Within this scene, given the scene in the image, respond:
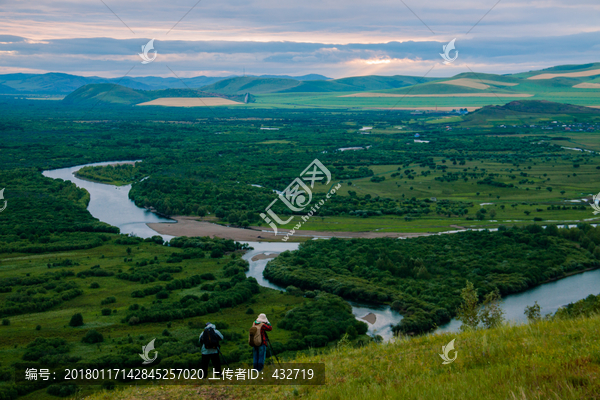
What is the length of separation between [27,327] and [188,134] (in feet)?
418

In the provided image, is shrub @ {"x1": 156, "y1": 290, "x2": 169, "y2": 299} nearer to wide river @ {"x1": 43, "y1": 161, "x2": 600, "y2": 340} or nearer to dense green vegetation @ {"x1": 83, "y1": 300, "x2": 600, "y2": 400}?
wide river @ {"x1": 43, "y1": 161, "x2": 600, "y2": 340}

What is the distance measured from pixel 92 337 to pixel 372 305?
17323 millimetres

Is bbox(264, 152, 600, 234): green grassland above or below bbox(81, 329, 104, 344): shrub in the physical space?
below

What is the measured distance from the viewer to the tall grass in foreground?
7009mm

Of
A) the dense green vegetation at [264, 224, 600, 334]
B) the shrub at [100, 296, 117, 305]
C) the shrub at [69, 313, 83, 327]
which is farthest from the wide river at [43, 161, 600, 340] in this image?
the shrub at [69, 313, 83, 327]

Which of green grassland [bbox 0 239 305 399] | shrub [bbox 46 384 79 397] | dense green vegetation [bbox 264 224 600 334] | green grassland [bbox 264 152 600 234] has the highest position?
shrub [bbox 46 384 79 397]

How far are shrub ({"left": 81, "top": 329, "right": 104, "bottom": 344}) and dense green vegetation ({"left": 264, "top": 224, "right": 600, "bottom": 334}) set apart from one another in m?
14.3

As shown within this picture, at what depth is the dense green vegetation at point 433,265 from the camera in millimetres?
34438

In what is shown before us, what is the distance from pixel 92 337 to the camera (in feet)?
88.1

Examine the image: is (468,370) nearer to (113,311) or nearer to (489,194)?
(113,311)

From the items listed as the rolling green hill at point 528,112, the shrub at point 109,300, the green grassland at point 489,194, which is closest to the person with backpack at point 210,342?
the shrub at point 109,300

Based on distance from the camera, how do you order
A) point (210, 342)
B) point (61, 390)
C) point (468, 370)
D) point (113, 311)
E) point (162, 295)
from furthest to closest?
1. point (162, 295)
2. point (113, 311)
3. point (61, 390)
4. point (210, 342)
5. point (468, 370)

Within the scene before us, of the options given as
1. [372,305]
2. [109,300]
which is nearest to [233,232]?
[109,300]

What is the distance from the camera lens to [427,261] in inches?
1596
